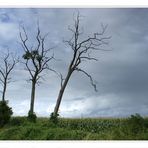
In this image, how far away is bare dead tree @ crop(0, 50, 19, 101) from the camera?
9.15 meters

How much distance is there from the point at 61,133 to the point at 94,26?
4.74 ft

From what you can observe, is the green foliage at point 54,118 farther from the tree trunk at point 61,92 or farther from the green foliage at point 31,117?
the green foliage at point 31,117

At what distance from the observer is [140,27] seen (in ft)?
29.1

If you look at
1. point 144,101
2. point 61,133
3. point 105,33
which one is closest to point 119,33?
point 105,33

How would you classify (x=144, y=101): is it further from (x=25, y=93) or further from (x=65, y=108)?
(x=25, y=93)

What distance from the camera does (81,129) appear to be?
30.3ft

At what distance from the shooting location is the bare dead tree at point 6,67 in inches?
360

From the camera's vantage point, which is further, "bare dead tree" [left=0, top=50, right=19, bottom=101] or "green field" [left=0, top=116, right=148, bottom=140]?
"bare dead tree" [left=0, top=50, right=19, bottom=101]

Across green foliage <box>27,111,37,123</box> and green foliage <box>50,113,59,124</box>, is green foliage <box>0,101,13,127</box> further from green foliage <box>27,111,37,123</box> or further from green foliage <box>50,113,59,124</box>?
green foliage <box>50,113,59,124</box>

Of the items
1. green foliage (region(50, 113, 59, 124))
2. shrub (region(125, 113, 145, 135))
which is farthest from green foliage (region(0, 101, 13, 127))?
shrub (region(125, 113, 145, 135))

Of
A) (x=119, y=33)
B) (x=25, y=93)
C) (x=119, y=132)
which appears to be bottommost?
(x=119, y=132)

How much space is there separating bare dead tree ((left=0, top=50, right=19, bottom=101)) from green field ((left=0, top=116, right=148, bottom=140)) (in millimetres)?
496

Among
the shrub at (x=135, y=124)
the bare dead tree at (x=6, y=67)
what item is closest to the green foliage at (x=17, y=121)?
the bare dead tree at (x=6, y=67)

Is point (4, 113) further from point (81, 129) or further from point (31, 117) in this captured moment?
point (81, 129)
